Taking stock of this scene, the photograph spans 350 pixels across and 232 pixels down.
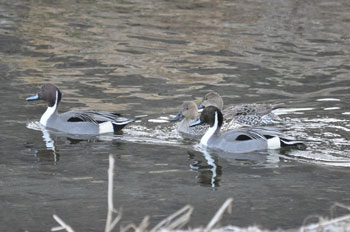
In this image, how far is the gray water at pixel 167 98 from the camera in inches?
298

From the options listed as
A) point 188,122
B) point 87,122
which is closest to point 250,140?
Result: point 188,122

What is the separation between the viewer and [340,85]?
44.9 ft

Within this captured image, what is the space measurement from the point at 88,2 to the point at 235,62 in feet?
27.7

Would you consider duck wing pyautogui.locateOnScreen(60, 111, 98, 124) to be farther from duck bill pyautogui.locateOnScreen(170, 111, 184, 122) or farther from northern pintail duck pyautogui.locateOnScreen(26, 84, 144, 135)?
duck bill pyautogui.locateOnScreen(170, 111, 184, 122)

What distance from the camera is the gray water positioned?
7.58 m

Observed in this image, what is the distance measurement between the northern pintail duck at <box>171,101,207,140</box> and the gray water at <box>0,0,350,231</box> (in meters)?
0.19

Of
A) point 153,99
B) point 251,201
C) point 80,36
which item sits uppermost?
point 80,36

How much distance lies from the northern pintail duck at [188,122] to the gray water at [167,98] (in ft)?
0.63

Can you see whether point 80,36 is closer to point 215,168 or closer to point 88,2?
point 88,2

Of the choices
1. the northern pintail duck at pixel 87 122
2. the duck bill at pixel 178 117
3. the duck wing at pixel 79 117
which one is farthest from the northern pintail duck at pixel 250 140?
A: the duck wing at pixel 79 117

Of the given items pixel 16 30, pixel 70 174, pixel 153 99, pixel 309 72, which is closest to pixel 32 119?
pixel 153 99

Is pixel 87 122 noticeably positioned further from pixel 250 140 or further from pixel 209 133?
pixel 250 140

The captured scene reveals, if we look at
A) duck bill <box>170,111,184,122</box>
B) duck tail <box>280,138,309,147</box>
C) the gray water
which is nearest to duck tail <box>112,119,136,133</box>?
the gray water

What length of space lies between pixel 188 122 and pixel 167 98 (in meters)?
1.64
